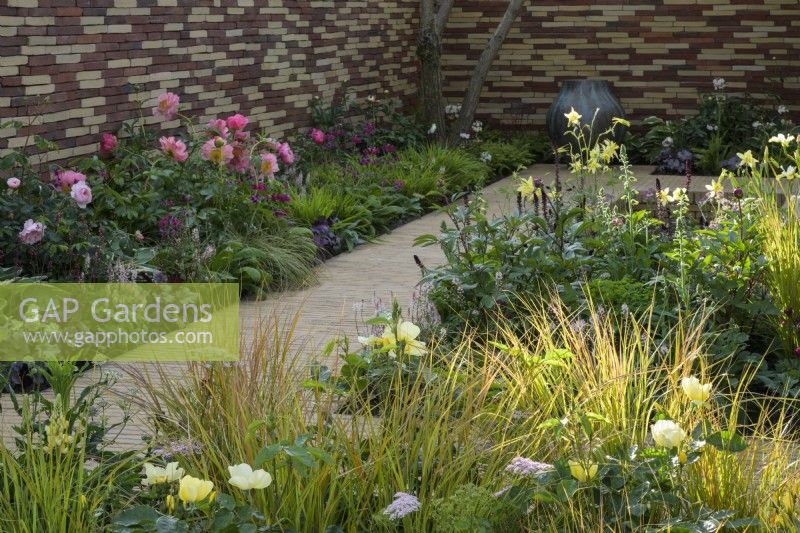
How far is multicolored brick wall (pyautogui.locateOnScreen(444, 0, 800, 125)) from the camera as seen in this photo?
12.0 metres

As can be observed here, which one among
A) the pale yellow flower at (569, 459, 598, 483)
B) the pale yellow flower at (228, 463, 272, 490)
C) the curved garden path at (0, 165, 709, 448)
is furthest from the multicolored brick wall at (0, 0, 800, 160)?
the pale yellow flower at (569, 459, 598, 483)

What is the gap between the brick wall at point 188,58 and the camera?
6727mm

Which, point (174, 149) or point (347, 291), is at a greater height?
point (174, 149)

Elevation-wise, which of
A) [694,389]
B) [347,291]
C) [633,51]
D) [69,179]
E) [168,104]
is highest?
[694,389]

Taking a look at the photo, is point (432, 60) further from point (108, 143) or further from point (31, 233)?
point (31, 233)

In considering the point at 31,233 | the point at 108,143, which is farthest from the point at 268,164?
the point at 31,233

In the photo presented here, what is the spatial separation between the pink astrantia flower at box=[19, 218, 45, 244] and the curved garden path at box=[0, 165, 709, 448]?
77 cm

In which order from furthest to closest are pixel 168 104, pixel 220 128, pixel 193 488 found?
pixel 168 104 → pixel 220 128 → pixel 193 488

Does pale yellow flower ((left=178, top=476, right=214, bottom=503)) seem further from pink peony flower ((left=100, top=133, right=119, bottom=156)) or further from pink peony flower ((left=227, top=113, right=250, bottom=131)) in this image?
pink peony flower ((left=100, top=133, right=119, bottom=156))

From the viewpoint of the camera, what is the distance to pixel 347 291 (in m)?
6.36

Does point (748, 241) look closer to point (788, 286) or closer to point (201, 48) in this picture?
point (788, 286)

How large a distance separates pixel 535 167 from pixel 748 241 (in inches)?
278

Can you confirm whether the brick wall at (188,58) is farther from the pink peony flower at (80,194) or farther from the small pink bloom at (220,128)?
the pink peony flower at (80,194)

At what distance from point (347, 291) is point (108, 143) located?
6.09ft
